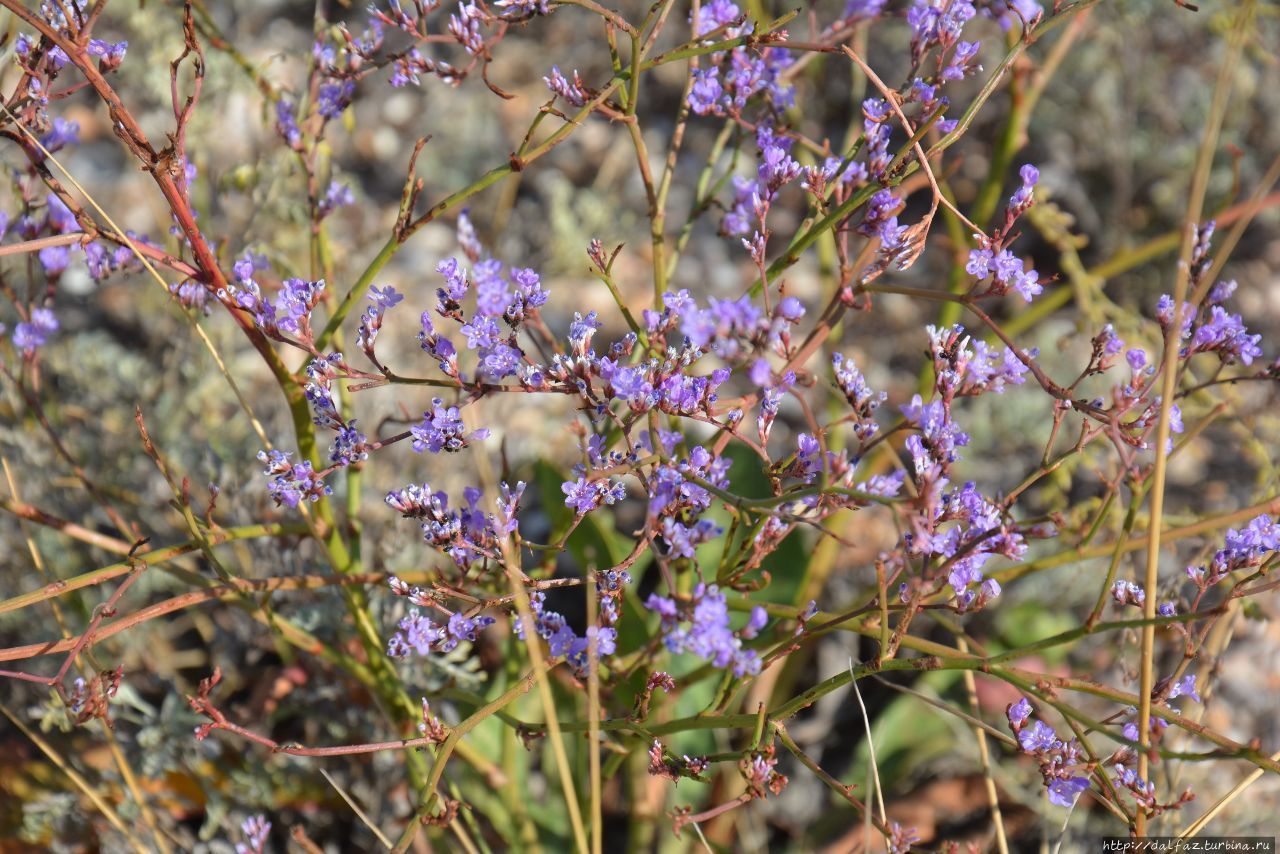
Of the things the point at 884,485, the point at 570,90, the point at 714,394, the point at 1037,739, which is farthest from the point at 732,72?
the point at 1037,739

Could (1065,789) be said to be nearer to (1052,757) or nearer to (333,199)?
(1052,757)

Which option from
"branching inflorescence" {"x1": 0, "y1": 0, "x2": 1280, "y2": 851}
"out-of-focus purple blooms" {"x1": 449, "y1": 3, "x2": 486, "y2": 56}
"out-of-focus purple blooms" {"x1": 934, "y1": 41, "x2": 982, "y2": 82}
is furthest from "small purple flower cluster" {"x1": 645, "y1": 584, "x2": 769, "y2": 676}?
"out-of-focus purple blooms" {"x1": 449, "y1": 3, "x2": 486, "y2": 56}

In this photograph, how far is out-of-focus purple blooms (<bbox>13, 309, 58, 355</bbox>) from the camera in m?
1.69

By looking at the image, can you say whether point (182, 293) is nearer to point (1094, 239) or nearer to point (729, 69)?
point (729, 69)

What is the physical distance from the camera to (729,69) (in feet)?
5.40

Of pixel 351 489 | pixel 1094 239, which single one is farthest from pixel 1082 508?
pixel 1094 239

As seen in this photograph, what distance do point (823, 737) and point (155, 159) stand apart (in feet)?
6.63

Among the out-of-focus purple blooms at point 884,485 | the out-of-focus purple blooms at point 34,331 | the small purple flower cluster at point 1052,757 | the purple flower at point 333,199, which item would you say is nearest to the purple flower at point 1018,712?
the small purple flower cluster at point 1052,757

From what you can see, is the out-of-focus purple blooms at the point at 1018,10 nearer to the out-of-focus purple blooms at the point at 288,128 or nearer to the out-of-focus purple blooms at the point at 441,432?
the out-of-focus purple blooms at the point at 441,432

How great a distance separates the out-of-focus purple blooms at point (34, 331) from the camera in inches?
66.5

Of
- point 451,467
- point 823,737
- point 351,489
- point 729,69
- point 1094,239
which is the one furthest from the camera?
point 1094,239

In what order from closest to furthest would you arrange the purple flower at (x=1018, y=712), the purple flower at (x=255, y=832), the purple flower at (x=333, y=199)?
1. the purple flower at (x=1018, y=712)
2. the purple flower at (x=255, y=832)
3. the purple flower at (x=333, y=199)

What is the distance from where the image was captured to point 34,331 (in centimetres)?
171

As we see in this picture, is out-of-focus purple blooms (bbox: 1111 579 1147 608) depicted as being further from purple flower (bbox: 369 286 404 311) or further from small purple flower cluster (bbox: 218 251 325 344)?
small purple flower cluster (bbox: 218 251 325 344)
